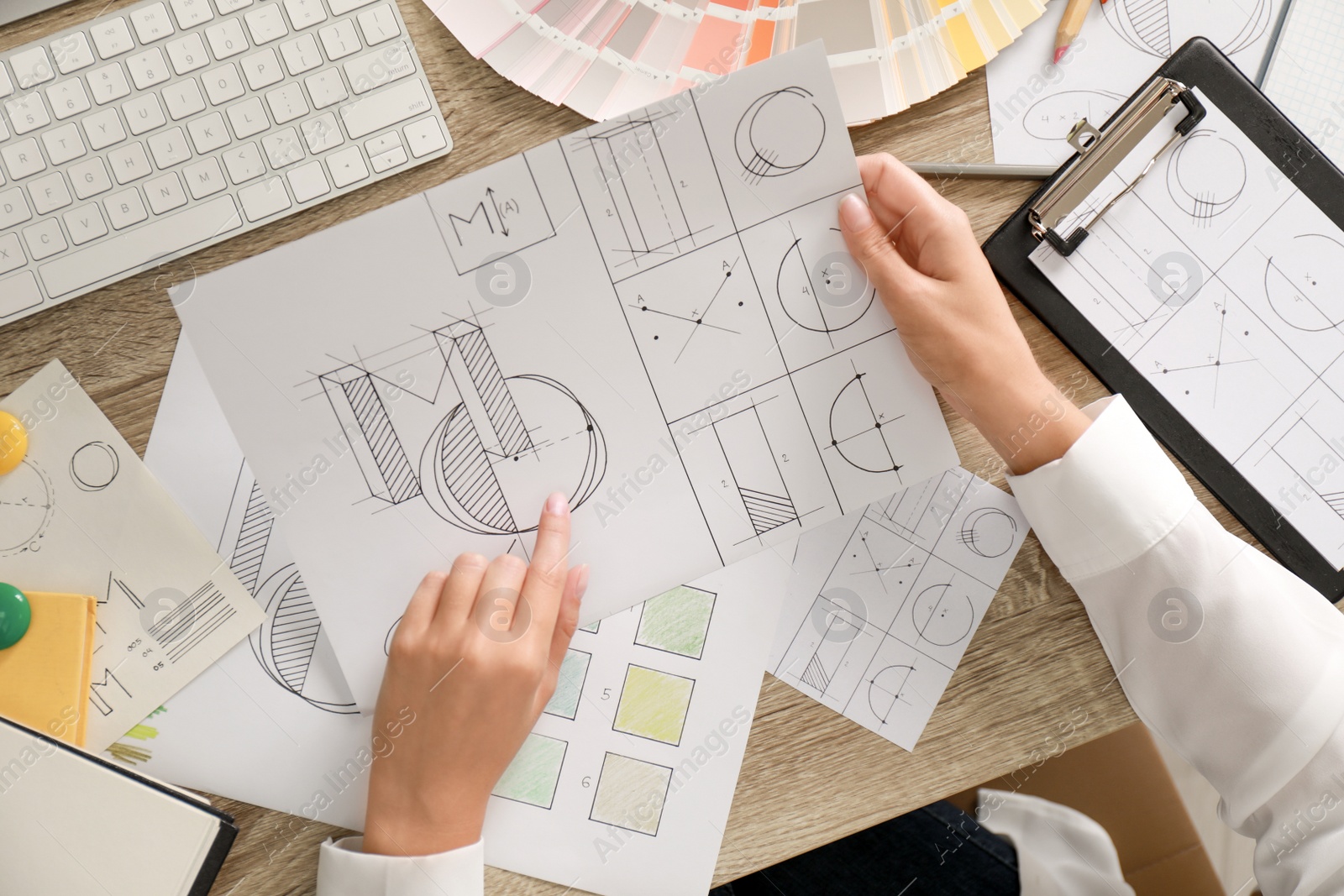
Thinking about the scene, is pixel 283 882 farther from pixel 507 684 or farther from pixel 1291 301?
pixel 1291 301

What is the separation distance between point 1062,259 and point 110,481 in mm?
796

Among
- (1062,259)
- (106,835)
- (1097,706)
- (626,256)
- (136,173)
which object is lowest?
(1097,706)

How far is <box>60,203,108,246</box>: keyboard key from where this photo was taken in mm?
620

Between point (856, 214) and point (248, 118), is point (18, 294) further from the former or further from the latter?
point (856, 214)

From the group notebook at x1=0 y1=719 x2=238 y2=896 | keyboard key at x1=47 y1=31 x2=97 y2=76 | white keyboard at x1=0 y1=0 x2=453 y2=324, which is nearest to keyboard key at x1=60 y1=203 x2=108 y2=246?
white keyboard at x1=0 y1=0 x2=453 y2=324

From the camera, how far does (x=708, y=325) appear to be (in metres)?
0.62

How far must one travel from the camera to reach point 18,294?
0.62m

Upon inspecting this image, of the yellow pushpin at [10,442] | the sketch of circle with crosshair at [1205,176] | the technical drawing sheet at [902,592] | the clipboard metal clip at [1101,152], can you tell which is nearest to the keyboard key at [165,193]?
the yellow pushpin at [10,442]

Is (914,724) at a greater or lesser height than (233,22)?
lesser

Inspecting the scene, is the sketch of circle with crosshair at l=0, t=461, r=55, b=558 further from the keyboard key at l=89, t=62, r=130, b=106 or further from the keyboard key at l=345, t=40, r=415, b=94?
the keyboard key at l=345, t=40, r=415, b=94

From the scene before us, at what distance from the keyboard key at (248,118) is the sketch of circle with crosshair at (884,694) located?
666 millimetres

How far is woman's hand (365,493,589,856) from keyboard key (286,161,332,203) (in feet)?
1.00

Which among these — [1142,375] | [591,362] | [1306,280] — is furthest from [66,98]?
[1306,280]

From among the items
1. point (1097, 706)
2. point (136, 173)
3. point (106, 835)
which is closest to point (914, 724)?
point (1097, 706)
